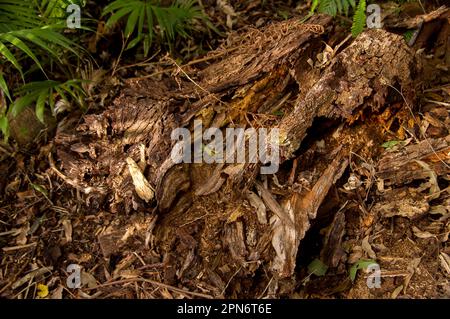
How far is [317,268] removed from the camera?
5.80 feet

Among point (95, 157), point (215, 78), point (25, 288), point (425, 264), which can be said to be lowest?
point (25, 288)

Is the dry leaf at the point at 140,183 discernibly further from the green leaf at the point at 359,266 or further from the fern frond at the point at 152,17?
the green leaf at the point at 359,266

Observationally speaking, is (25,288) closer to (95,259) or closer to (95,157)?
(95,259)

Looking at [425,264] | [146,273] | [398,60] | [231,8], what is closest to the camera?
[425,264]

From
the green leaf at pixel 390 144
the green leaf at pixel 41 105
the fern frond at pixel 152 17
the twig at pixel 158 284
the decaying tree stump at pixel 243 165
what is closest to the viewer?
the twig at pixel 158 284

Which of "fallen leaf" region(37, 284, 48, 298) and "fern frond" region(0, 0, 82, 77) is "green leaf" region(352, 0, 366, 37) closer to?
"fern frond" region(0, 0, 82, 77)

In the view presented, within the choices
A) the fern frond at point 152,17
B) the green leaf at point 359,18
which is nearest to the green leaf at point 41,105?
the fern frond at point 152,17

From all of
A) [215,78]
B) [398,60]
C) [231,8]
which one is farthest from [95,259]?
[231,8]

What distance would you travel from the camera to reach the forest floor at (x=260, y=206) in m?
1.75

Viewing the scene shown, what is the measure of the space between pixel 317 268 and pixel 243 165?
54 centimetres

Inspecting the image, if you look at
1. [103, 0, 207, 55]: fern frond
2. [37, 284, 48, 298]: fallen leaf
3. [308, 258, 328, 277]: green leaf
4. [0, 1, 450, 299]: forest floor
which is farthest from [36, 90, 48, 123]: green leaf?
[308, 258, 328, 277]: green leaf

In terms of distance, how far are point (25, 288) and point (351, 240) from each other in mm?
1426

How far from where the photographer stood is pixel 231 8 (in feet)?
9.48

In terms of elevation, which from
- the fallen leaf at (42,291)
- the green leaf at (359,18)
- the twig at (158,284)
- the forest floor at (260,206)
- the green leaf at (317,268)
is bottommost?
the fallen leaf at (42,291)
